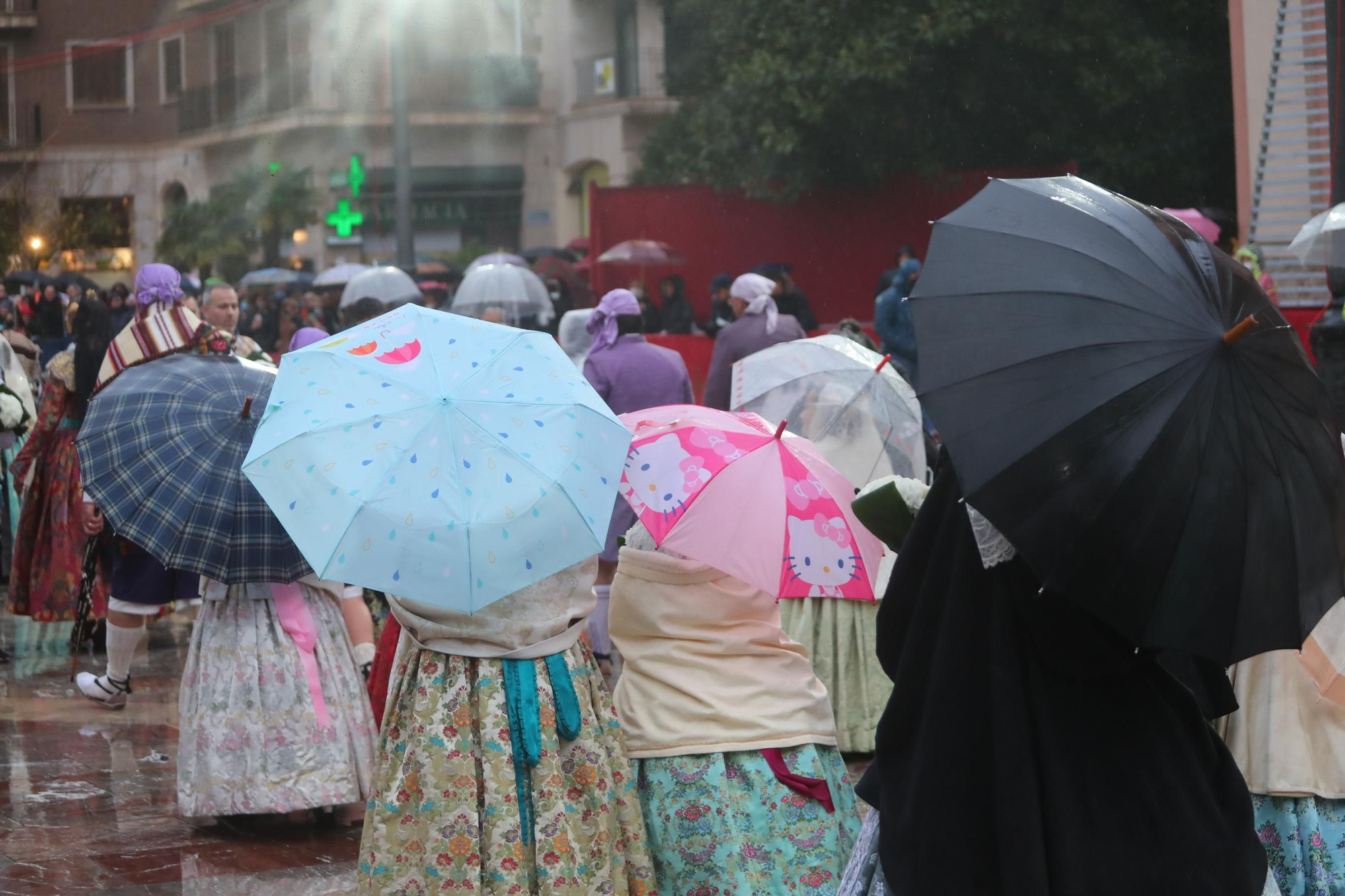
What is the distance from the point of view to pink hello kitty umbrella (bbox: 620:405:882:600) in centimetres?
370

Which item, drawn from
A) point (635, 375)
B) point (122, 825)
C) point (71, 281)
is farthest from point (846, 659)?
point (71, 281)

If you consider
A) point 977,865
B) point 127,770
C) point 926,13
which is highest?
point 926,13

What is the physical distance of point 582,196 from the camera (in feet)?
104

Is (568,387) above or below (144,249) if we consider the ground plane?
below

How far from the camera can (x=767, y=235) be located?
2312 centimetres

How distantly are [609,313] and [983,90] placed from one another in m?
12.9

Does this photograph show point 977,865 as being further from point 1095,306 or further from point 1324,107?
point 1324,107

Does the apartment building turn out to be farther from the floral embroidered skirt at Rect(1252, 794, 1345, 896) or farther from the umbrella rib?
the umbrella rib

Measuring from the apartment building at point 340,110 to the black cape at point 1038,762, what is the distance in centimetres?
2475

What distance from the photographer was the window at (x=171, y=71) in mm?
27953

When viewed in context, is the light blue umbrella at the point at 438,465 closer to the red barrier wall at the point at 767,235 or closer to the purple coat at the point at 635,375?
the purple coat at the point at 635,375

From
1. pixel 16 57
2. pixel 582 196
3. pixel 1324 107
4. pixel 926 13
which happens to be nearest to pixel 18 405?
pixel 1324 107

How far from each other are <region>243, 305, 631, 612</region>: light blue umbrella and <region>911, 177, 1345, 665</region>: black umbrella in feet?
3.51

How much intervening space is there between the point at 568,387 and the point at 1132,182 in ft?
59.7
